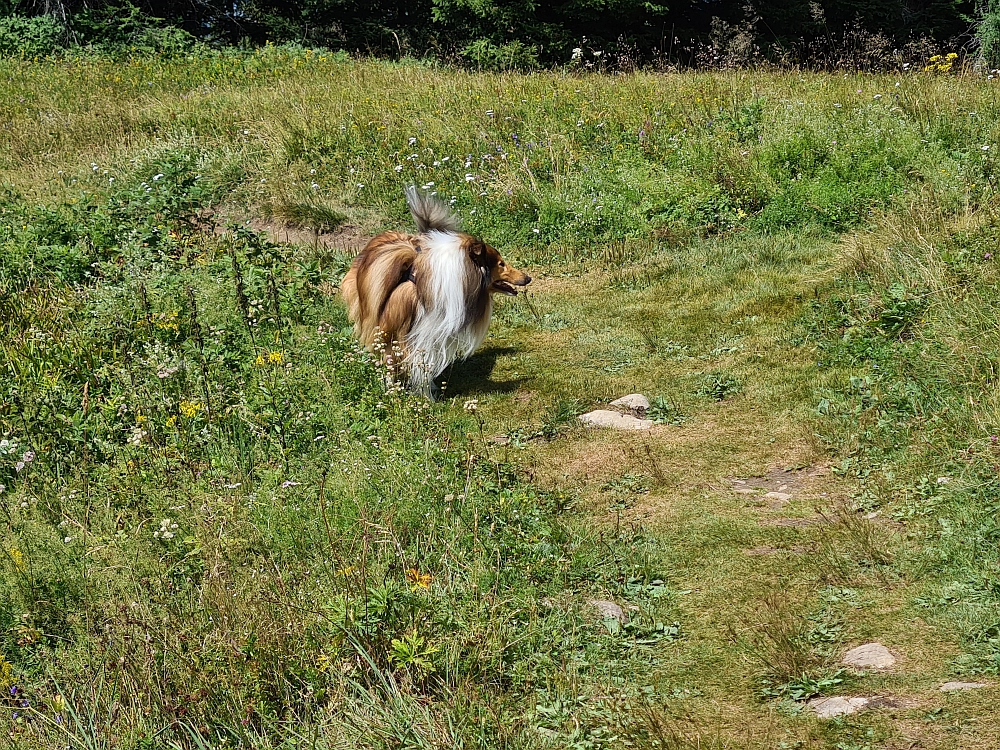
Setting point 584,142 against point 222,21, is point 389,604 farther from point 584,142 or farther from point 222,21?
point 222,21

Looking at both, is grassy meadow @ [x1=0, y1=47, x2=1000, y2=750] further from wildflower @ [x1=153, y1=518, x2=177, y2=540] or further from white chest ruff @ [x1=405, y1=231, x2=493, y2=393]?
white chest ruff @ [x1=405, y1=231, x2=493, y2=393]

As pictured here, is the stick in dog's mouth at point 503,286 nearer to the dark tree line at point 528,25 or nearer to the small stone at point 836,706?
the small stone at point 836,706

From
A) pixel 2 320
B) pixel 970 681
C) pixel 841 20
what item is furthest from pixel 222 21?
pixel 970 681

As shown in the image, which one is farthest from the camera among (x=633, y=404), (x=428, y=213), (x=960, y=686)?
(x=428, y=213)

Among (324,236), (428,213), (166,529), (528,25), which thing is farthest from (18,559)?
(528,25)

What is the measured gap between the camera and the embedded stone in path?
4031 millimetres

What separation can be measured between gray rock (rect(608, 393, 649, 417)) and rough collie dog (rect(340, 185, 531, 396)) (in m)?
1.16

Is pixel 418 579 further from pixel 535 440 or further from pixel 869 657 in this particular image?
pixel 535 440

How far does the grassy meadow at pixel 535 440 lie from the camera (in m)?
4.05

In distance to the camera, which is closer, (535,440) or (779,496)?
(779,496)

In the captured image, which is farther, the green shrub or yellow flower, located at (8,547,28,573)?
the green shrub

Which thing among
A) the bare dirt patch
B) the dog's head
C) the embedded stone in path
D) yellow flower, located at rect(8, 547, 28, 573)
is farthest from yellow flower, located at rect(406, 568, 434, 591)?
the bare dirt patch

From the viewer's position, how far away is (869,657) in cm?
408

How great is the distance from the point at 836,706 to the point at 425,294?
168 inches
